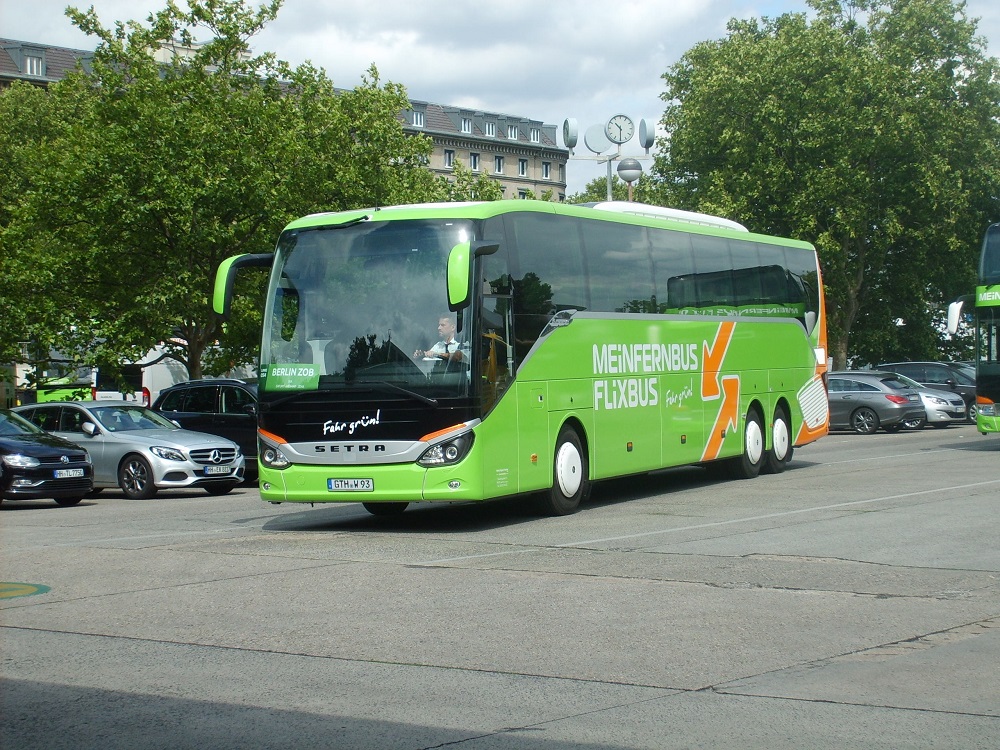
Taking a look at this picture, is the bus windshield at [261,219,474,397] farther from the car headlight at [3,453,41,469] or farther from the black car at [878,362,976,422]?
the black car at [878,362,976,422]

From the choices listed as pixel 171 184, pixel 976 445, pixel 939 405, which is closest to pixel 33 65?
pixel 171 184

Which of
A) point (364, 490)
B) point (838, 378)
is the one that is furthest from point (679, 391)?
point (838, 378)

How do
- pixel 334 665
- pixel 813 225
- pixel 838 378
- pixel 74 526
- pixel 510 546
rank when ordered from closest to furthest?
pixel 334 665 < pixel 510 546 < pixel 74 526 < pixel 838 378 < pixel 813 225

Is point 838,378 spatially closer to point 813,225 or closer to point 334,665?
point 813,225

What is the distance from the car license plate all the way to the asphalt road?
50 centimetres

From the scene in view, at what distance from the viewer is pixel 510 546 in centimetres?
1233

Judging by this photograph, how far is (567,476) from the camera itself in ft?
50.2

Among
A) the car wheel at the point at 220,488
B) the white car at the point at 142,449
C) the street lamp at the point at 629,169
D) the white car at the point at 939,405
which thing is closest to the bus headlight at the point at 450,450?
the white car at the point at 142,449

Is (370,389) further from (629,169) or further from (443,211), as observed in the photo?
(629,169)

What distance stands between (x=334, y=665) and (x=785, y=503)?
32.5 ft

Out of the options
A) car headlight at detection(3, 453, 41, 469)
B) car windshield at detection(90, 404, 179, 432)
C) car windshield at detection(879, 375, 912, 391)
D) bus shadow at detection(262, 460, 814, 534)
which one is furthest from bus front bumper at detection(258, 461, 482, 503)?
car windshield at detection(879, 375, 912, 391)

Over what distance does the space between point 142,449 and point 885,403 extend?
22.0 metres

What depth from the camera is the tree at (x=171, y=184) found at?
31500 mm

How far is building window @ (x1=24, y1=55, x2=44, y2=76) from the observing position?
3525 inches
